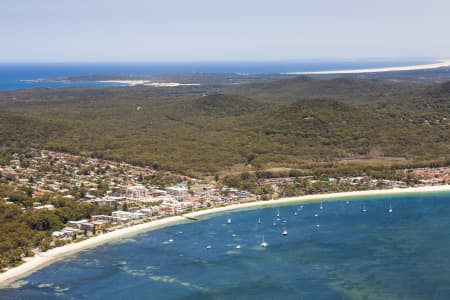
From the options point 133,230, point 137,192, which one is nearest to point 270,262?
point 133,230

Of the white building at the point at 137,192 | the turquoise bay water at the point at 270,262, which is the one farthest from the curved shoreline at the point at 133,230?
the white building at the point at 137,192

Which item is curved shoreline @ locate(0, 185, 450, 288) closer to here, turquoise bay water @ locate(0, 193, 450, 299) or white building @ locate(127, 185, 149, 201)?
turquoise bay water @ locate(0, 193, 450, 299)

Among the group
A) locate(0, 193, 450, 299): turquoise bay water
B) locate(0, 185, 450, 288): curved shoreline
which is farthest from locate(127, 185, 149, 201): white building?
locate(0, 193, 450, 299): turquoise bay water

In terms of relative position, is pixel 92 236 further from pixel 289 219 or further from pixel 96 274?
pixel 289 219

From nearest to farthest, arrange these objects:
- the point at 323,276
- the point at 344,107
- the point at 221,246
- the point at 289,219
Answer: the point at 323,276, the point at 221,246, the point at 289,219, the point at 344,107

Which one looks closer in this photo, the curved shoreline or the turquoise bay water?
the turquoise bay water

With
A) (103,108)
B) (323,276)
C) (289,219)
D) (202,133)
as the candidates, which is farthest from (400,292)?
(103,108)

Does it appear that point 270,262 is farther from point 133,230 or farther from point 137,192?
point 137,192
